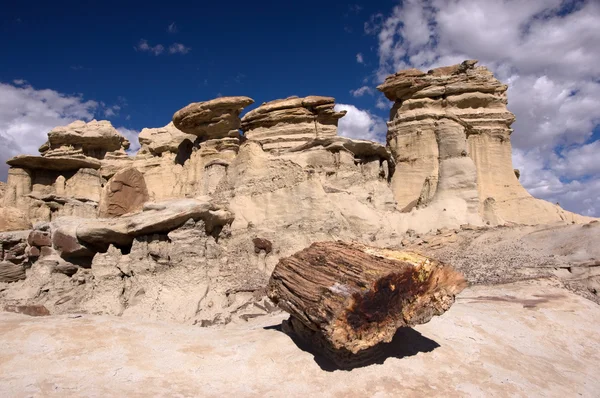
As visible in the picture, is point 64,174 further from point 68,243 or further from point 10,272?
point 68,243

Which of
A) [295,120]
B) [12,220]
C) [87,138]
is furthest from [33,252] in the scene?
[87,138]

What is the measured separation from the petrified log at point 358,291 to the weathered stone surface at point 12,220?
7.64 meters

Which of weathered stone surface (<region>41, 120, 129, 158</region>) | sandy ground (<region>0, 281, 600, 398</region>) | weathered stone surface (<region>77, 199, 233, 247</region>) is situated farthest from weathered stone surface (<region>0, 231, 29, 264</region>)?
weathered stone surface (<region>41, 120, 129, 158</region>)

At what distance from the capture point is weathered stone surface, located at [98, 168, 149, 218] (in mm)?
8047

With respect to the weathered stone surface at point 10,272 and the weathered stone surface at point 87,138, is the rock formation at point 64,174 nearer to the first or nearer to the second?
the weathered stone surface at point 87,138

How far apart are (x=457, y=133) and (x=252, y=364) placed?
13.3 m

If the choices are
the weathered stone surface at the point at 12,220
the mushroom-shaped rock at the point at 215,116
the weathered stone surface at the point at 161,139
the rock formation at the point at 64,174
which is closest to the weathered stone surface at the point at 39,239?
the weathered stone surface at the point at 12,220

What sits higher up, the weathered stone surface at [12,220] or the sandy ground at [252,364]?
the weathered stone surface at [12,220]

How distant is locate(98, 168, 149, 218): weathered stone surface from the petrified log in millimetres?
5255

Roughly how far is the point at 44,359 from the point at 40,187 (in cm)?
1760

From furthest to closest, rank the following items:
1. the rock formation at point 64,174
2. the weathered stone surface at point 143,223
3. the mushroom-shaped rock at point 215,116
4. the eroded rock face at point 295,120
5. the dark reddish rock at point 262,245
→ the eroded rock face at point 295,120 < the mushroom-shaped rock at point 215,116 < the rock formation at point 64,174 < the dark reddish rock at point 262,245 < the weathered stone surface at point 143,223

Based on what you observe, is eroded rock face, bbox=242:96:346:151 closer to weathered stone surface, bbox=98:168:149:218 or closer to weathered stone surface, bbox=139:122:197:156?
weathered stone surface, bbox=139:122:197:156

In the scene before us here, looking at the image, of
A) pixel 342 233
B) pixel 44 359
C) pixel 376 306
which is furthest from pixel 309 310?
pixel 342 233

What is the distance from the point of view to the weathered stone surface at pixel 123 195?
26.4ft
